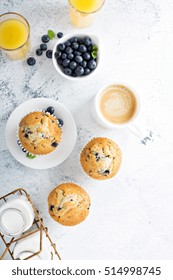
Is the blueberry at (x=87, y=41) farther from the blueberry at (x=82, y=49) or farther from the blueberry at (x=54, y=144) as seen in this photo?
the blueberry at (x=54, y=144)

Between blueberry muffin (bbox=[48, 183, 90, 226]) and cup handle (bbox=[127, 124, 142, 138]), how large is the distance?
0.33 m

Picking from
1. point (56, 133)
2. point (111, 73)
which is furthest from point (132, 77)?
point (56, 133)

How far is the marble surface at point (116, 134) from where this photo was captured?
6.64ft

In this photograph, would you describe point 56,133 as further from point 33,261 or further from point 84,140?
point 33,261

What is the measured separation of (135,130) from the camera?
199cm

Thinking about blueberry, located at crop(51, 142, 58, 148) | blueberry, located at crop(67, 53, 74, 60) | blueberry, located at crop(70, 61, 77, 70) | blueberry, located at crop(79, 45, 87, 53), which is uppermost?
blueberry, located at crop(79, 45, 87, 53)

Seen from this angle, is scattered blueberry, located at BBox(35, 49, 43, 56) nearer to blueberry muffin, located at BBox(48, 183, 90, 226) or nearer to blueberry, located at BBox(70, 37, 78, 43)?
blueberry, located at BBox(70, 37, 78, 43)

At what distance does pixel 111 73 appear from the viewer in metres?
2.07

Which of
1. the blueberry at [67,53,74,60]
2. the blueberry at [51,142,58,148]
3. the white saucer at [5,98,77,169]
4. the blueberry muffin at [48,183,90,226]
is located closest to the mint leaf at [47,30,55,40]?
the blueberry at [67,53,74,60]

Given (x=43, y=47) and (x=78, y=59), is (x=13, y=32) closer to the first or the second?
(x=43, y=47)

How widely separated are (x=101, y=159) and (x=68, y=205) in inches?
8.6

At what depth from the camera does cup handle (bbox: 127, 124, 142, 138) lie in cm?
197

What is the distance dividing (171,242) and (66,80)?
33.1 inches

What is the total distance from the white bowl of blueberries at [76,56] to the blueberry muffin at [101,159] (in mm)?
290
